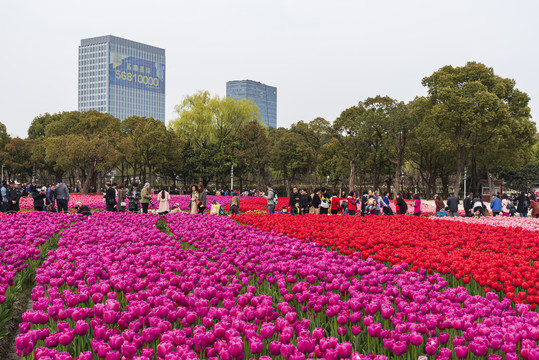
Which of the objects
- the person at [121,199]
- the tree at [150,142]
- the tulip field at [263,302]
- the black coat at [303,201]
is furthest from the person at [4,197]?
the tree at [150,142]

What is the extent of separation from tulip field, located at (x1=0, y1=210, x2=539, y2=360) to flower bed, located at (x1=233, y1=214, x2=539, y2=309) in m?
0.04

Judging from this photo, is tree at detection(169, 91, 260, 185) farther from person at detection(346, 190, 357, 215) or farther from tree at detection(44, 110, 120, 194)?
person at detection(346, 190, 357, 215)

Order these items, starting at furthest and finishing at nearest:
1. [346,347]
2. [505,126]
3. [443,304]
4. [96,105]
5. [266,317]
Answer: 1. [96,105]
2. [505,126]
3. [443,304]
4. [266,317]
5. [346,347]

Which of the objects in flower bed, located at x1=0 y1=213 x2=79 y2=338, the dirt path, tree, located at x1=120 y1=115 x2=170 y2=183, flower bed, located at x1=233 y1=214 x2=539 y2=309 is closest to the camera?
the dirt path

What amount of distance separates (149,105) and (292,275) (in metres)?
198

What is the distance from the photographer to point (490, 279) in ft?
16.1

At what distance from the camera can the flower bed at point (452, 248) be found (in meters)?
5.11

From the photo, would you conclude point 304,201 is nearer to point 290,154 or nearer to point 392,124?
point 392,124

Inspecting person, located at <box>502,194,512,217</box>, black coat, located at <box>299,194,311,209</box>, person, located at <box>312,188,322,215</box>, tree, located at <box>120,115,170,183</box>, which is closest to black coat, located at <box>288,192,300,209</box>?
black coat, located at <box>299,194,311,209</box>

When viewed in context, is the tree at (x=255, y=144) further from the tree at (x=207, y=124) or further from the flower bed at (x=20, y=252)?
the flower bed at (x=20, y=252)

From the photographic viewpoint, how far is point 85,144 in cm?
4341

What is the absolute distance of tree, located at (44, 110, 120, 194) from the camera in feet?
143

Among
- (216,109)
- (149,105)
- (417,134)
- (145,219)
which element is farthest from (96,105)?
(145,219)

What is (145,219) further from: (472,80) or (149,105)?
(149,105)
